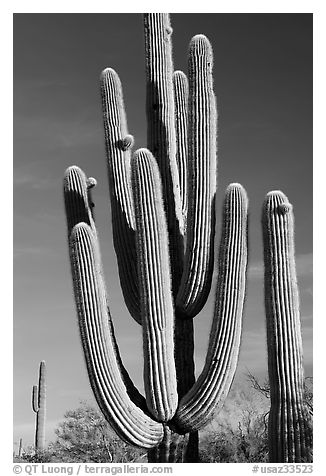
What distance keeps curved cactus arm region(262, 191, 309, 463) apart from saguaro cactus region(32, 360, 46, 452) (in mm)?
6982

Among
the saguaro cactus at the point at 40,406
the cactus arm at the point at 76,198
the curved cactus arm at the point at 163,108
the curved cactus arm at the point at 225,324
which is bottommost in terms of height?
the saguaro cactus at the point at 40,406

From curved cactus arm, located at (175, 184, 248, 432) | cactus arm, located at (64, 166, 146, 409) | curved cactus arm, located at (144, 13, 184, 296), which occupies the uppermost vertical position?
curved cactus arm, located at (144, 13, 184, 296)

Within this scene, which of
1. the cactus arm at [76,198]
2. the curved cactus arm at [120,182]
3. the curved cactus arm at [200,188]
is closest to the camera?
the curved cactus arm at [200,188]

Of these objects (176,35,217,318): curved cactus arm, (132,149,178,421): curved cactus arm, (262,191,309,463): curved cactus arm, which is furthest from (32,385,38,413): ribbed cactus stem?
(262,191,309,463): curved cactus arm

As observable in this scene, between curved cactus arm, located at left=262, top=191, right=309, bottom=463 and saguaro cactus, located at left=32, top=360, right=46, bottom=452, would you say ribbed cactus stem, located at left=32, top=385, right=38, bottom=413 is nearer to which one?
saguaro cactus, located at left=32, top=360, right=46, bottom=452

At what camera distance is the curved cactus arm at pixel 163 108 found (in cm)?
824

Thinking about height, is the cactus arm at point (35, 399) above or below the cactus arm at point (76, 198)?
below

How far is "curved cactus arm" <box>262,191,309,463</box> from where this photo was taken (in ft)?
22.3

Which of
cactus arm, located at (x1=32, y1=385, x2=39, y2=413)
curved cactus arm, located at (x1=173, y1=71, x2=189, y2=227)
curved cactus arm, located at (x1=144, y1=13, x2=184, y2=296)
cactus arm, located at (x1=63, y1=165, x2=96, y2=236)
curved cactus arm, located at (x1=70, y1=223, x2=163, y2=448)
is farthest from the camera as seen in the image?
cactus arm, located at (x1=32, y1=385, x2=39, y2=413)

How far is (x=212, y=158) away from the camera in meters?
7.76

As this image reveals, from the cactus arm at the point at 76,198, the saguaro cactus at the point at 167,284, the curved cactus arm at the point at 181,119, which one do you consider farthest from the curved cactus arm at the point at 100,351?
the curved cactus arm at the point at 181,119

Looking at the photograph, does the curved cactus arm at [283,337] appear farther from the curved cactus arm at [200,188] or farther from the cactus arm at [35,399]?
the cactus arm at [35,399]

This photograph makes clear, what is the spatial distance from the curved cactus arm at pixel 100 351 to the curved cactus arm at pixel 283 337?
1.23m
